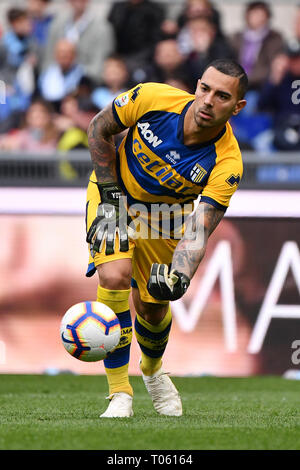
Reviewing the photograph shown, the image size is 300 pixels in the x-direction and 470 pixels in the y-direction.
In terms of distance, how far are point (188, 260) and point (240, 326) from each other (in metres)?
5.30

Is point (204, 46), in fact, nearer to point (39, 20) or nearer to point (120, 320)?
point (39, 20)

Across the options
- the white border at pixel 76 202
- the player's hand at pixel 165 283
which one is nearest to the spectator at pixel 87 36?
the white border at pixel 76 202

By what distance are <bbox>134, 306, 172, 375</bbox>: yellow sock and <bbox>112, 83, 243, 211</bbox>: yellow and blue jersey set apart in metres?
0.96

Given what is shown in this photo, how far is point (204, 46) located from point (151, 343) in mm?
7348

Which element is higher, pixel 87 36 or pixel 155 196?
pixel 155 196

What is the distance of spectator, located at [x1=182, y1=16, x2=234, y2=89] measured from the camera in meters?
13.4

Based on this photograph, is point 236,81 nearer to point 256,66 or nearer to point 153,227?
point 153,227

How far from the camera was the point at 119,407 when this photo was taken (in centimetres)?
645

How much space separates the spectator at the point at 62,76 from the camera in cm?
1359

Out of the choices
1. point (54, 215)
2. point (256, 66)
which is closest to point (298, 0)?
point (256, 66)

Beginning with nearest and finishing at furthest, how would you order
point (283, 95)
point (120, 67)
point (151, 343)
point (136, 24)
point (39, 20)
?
1. point (151, 343)
2. point (283, 95)
3. point (120, 67)
4. point (136, 24)
5. point (39, 20)
